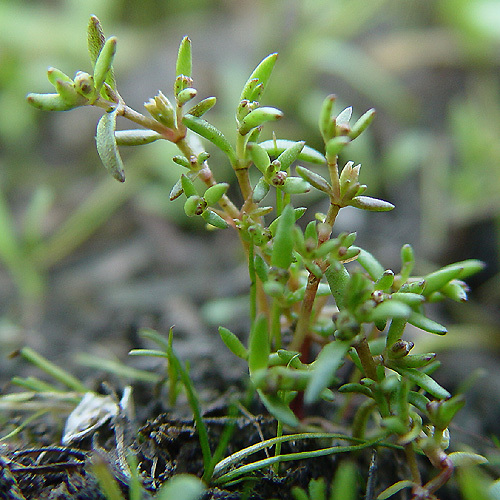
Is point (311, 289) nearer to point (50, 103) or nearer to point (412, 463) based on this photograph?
point (412, 463)

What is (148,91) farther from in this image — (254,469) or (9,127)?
(254,469)

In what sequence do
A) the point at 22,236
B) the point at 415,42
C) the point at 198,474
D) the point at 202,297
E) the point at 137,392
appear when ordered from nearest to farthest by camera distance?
the point at 198,474 → the point at 137,392 → the point at 202,297 → the point at 22,236 → the point at 415,42

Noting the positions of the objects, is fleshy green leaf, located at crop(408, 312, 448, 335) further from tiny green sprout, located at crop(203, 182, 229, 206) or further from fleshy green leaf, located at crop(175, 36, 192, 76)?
fleshy green leaf, located at crop(175, 36, 192, 76)

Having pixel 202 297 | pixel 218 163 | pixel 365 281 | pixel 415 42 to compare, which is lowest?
pixel 202 297

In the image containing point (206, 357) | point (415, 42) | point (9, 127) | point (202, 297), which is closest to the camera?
point (206, 357)

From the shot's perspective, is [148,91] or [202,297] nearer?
[202,297]

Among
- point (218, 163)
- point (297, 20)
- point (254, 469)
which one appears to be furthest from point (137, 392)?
point (297, 20)
